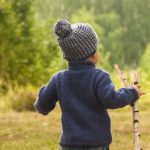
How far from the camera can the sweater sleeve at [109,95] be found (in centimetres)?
438

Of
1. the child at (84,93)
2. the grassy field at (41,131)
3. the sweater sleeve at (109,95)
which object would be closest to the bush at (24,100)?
the grassy field at (41,131)

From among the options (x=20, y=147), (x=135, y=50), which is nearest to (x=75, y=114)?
(x=20, y=147)

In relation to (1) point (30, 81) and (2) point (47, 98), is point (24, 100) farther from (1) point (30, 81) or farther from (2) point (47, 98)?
(2) point (47, 98)

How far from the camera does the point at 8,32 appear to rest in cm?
1814

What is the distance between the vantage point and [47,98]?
15.6 ft

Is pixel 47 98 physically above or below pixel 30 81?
above

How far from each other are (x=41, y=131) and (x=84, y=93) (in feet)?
16.4

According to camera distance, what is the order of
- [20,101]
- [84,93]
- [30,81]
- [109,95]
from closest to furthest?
[109,95] < [84,93] < [20,101] < [30,81]

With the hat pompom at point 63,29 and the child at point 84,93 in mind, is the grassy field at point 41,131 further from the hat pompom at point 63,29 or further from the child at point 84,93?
the hat pompom at point 63,29

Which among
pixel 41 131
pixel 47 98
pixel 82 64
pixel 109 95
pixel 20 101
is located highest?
pixel 82 64

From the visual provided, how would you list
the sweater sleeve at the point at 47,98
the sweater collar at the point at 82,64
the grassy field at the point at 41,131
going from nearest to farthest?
the sweater collar at the point at 82,64
the sweater sleeve at the point at 47,98
the grassy field at the point at 41,131

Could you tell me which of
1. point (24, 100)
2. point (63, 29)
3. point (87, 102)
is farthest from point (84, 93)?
point (24, 100)

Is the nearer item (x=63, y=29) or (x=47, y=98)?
(x=63, y=29)

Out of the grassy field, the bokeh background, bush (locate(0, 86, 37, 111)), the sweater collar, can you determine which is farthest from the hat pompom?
bush (locate(0, 86, 37, 111))
